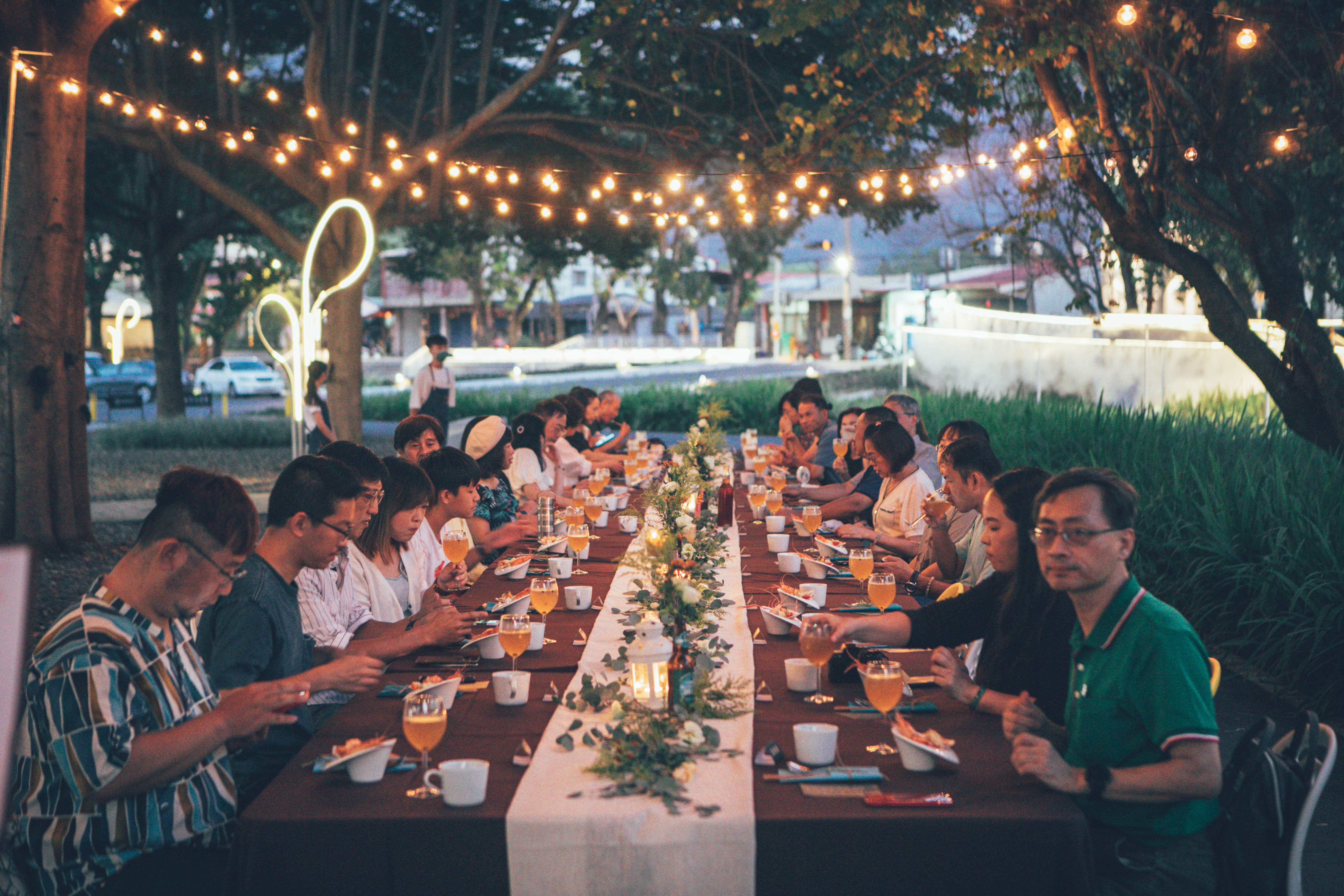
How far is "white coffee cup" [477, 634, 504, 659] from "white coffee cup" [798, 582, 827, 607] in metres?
1.22

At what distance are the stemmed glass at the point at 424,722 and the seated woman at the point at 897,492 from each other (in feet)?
12.2

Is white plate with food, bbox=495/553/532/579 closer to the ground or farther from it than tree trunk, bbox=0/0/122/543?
closer to the ground

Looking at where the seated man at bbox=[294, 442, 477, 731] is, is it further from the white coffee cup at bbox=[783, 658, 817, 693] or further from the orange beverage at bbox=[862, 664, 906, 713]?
the orange beverage at bbox=[862, 664, 906, 713]

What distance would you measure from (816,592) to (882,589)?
0.46m

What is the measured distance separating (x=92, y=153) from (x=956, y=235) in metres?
16.7

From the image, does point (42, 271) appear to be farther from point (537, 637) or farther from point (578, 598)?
point (537, 637)

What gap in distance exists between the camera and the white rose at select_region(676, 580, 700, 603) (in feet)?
8.74

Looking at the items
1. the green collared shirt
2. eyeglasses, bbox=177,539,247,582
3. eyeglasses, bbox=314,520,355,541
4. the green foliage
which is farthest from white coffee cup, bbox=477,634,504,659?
the green foliage

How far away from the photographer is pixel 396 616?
4.32 m

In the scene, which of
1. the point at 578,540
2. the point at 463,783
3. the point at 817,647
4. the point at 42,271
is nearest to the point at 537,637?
the point at 817,647

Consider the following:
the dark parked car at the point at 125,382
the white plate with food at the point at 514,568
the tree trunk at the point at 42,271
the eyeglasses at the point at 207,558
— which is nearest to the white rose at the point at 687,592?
the eyeglasses at the point at 207,558

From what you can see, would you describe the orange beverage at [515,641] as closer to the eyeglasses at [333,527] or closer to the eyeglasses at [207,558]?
the eyeglasses at [333,527]

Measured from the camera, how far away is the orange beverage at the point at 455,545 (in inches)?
174

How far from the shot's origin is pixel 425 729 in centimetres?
239
